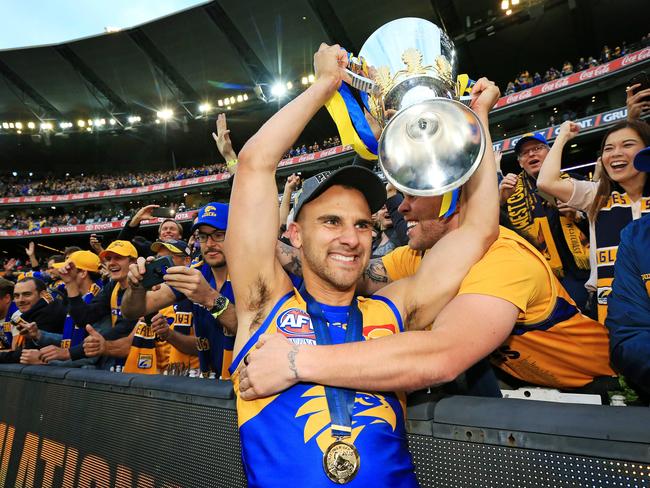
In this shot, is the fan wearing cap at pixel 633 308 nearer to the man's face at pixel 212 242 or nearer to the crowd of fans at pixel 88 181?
the man's face at pixel 212 242

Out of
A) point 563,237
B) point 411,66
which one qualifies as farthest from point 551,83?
point 411,66

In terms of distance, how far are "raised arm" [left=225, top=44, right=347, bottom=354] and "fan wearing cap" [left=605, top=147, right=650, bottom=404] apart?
137 centimetres

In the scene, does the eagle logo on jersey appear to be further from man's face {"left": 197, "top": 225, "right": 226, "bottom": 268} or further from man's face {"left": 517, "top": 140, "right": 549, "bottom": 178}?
man's face {"left": 517, "top": 140, "right": 549, "bottom": 178}

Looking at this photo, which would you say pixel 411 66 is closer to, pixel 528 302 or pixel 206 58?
pixel 528 302

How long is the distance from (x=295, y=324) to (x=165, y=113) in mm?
32171

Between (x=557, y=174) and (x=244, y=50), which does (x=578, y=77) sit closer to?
(x=244, y=50)

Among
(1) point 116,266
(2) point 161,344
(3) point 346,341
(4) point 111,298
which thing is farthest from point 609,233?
(4) point 111,298

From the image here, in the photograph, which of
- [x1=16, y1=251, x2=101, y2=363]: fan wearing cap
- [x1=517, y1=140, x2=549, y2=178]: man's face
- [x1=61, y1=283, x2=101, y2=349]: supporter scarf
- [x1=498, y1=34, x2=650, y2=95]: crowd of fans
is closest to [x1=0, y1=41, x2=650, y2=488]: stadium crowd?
[x1=517, y1=140, x2=549, y2=178]: man's face

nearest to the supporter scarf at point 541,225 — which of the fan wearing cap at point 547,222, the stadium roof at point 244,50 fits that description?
the fan wearing cap at point 547,222

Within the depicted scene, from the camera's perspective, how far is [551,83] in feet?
61.5

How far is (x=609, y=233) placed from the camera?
2.77 metres

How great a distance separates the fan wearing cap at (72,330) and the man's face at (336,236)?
314 centimetres

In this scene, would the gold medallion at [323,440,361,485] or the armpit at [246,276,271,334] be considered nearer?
the gold medallion at [323,440,361,485]

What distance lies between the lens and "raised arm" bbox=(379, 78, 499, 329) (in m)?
1.76
